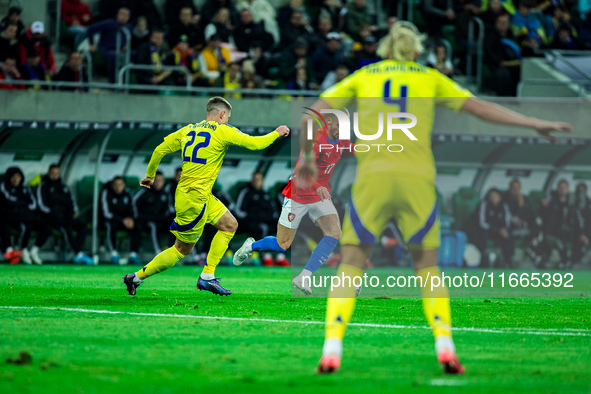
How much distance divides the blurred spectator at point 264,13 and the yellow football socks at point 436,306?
1633 cm

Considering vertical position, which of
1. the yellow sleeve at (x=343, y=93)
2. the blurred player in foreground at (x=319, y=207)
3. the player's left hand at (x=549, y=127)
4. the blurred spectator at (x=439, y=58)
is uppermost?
the yellow sleeve at (x=343, y=93)

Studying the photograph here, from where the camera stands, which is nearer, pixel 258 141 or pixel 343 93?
pixel 343 93

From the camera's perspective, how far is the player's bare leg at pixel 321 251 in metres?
10.9

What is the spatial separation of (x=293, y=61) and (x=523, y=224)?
6.02 meters

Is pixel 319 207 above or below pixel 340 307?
below

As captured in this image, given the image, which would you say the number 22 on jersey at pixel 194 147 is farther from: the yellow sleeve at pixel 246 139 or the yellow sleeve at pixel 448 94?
the yellow sleeve at pixel 448 94

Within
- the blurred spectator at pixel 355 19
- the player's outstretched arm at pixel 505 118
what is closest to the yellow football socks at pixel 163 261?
the player's outstretched arm at pixel 505 118

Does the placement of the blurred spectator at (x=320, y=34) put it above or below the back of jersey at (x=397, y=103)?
below

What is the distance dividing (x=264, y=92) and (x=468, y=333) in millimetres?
12034

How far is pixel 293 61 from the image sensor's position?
20453 millimetres

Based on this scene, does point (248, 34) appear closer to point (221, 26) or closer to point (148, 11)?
point (221, 26)

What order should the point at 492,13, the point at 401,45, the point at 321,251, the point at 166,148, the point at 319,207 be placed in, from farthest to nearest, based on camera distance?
the point at 492,13 < the point at 319,207 < the point at 321,251 < the point at 166,148 < the point at 401,45

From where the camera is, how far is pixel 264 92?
1905 centimetres

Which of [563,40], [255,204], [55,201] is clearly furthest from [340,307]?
[563,40]
